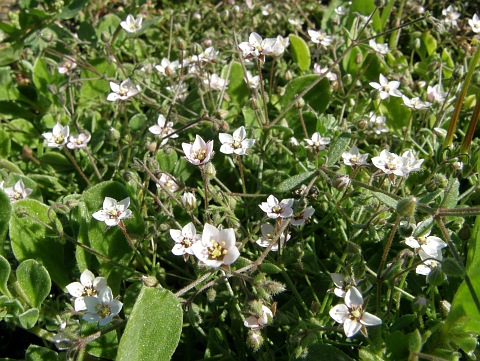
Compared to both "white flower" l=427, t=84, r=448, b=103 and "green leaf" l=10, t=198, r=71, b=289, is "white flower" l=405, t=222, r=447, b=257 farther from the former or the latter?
"green leaf" l=10, t=198, r=71, b=289

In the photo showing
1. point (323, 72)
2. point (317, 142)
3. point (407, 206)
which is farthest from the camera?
point (323, 72)

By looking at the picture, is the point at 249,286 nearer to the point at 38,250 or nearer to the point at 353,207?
the point at 353,207

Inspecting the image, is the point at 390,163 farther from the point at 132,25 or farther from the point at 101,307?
the point at 132,25

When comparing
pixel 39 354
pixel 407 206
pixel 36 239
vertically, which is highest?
pixel 407 206

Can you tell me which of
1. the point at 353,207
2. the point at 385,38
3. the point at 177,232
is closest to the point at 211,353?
the point at 177,232

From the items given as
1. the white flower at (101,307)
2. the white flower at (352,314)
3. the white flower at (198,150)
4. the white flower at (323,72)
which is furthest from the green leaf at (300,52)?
the white flower at (101,307)

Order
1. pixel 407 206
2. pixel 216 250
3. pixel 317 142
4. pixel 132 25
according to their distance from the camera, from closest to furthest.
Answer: pixel 407 206
pixel 216 250
pixel 317 142
pixel 132 25

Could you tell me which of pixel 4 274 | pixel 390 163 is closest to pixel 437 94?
pixel 390 163

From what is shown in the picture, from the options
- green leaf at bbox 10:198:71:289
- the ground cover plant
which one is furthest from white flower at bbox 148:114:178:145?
green leaf at bbox 10:198:71:289
